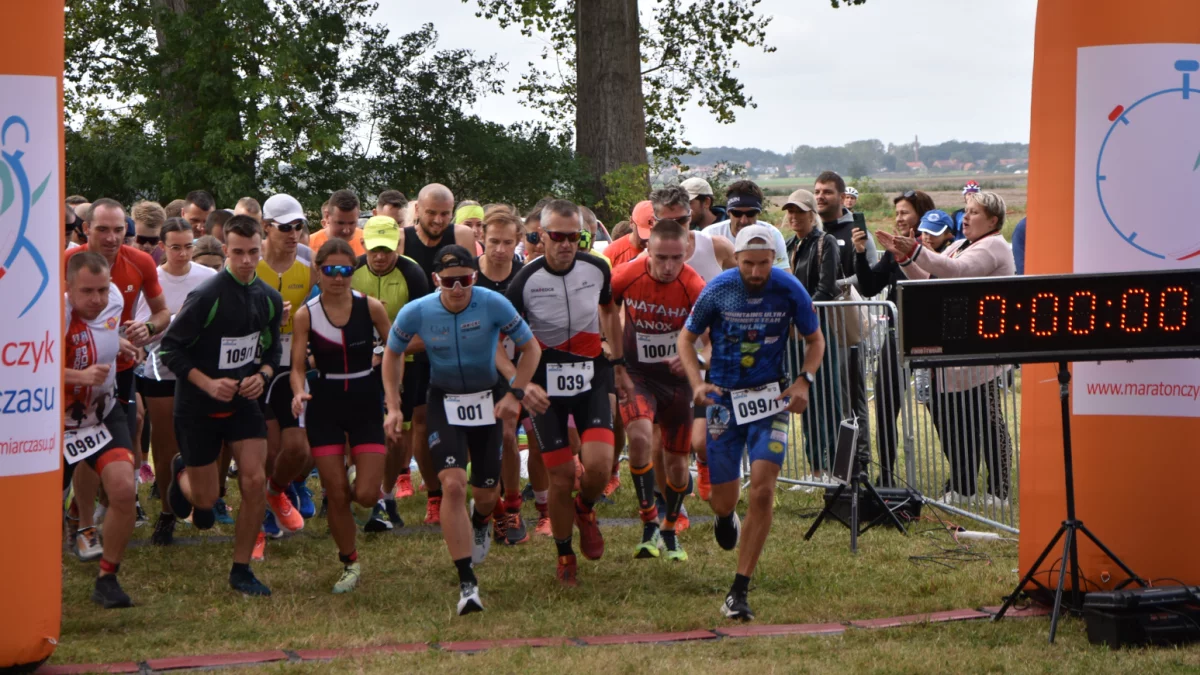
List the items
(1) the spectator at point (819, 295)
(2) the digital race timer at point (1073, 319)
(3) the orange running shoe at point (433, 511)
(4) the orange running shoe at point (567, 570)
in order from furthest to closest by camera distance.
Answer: (1) the spectator at point (819, 295) → (3) the orange running shoe at point (433, 511) → (4) the orange running shoe at point (567, 570) → (2) the digital race timer at point (1073, 319)

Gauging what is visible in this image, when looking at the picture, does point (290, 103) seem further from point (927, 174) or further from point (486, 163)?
point (927, 174)

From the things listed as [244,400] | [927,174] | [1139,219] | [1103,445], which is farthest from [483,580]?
[927,174]

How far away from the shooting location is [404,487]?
11.9 meters

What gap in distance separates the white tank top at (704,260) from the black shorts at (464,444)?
7.73 feet

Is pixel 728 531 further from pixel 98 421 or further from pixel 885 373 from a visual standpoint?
pixel 98 421

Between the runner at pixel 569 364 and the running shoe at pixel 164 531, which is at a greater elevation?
the runner at pixel 569 364

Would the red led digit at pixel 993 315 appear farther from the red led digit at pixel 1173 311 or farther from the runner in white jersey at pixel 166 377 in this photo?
the runner in white jersey at pixel 166 377

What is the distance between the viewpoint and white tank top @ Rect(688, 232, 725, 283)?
412 inches

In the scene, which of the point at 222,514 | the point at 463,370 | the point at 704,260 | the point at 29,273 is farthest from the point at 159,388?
the point at 704,260

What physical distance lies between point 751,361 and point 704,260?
238 cm

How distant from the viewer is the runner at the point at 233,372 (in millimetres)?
8500

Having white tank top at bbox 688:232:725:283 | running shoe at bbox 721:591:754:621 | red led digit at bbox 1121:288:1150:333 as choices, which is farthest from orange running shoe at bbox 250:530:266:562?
red led digit at bbox 1121:288:1150:333

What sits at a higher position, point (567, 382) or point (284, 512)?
point (567, 382)

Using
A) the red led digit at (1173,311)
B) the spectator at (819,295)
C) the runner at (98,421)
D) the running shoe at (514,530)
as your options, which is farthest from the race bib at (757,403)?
the runner at (98,421)
